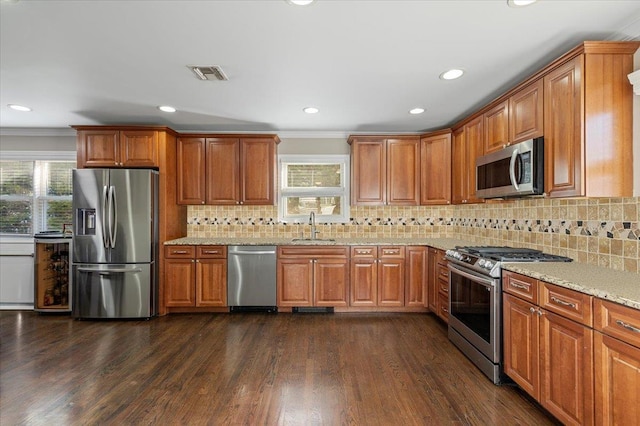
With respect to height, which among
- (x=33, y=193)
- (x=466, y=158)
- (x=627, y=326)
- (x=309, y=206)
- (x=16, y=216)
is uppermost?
(x=466, y=158)

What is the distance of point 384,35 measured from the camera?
215 cm

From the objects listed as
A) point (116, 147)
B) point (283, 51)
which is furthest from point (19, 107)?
point (283, 51)

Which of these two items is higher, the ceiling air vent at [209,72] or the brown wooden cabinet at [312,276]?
the ceiling air vent at [209,72]

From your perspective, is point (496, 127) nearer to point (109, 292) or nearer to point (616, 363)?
point (616, 363)

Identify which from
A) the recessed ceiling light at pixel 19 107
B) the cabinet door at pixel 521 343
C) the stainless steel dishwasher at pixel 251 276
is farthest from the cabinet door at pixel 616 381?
the recessed ceiling light at pixel 19 107

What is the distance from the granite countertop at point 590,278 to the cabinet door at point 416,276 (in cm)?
169

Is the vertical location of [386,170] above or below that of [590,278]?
above

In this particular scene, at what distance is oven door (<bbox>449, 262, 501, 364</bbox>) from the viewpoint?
2438 mm

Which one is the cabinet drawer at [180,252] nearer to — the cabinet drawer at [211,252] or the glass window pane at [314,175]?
the cabinet drawer at [211,252]

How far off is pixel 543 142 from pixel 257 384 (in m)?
2.75

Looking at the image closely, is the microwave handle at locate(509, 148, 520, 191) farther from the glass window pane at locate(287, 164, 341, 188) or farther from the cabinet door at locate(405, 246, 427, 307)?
the glass window pane at locate(287, 164, 341, 188)

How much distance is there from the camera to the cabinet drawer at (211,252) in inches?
161

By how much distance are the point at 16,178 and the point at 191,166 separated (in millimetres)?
2523

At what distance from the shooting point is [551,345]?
6.40ft
